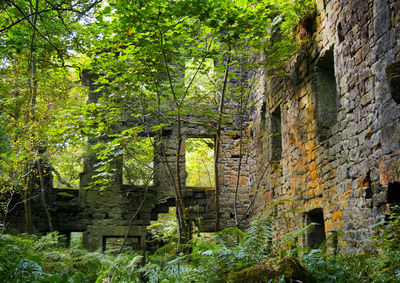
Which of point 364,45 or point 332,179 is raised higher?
point 364,45

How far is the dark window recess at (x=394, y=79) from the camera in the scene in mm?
4023

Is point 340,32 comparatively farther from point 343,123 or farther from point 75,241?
point 75,241

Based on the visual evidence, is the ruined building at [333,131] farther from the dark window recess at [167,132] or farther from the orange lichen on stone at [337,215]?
the dark window recess at [167,132]

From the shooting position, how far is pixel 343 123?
570 cm

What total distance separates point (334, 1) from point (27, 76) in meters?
6.88

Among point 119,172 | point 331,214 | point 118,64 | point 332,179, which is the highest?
point 118,64

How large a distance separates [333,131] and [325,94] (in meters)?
0.88

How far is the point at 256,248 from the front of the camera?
12.7 ft

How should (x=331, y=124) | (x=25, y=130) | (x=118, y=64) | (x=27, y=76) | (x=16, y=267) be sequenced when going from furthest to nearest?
(x=25, y=130) → (x=27, y=76) → (x=118, y=64) → (x=331, y=124) → (x=16, y=267)

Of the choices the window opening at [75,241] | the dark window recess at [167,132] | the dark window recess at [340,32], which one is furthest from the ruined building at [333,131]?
the dark window recess at [167,132]

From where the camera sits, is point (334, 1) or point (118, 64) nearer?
point (334, 1)

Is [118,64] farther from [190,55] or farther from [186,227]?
[186,227]

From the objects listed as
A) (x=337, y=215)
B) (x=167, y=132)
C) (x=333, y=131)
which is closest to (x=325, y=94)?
(x=333, y=131)

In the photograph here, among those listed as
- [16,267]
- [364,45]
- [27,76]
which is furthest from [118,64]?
[16,267]
